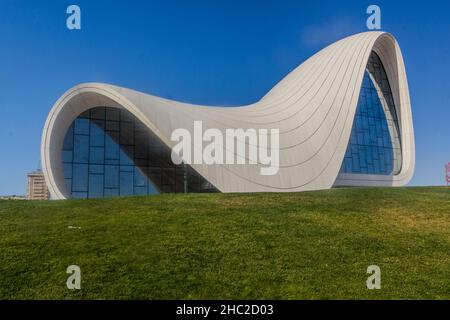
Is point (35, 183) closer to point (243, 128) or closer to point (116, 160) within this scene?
point (116, 160)

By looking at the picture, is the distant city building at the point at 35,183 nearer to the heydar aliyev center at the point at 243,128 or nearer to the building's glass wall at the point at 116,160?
the heydar aliyev center at the point at 243,128

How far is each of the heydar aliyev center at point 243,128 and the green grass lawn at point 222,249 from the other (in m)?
6.72

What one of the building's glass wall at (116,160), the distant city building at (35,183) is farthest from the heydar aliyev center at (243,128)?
the distant city building at (35,183)

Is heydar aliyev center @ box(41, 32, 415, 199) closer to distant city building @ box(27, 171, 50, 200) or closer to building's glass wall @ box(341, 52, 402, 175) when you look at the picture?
building's glass wall @ box(341, 52, 402, 175)

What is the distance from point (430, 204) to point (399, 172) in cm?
2027

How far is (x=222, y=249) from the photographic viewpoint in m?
9.16

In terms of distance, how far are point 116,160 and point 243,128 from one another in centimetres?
729

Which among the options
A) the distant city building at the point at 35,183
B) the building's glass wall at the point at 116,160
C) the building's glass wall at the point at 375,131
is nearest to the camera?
the building's glass wall at the point at 116,160

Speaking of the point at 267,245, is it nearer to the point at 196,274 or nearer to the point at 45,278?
the point at 196,274

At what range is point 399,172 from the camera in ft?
110

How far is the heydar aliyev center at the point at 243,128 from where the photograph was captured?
2002 cm

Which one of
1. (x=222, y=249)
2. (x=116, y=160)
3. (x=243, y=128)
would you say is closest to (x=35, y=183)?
(x=116, y=160)

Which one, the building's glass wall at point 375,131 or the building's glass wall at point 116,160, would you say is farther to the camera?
the building's glass wall at point 375,131
